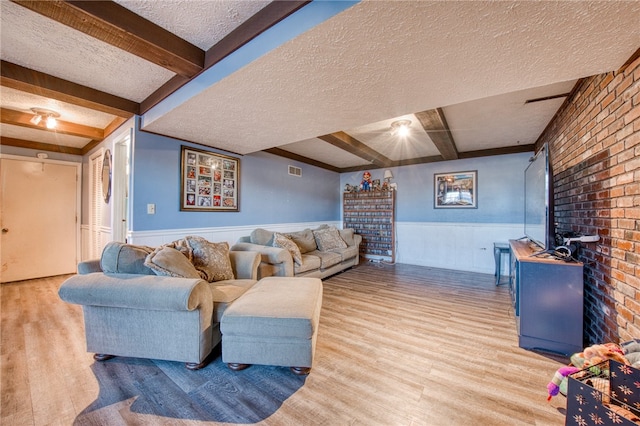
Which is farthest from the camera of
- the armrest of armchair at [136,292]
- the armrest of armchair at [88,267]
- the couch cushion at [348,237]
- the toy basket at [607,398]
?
the couch cushion at [348,237]

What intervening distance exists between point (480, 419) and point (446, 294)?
2201 millimetres

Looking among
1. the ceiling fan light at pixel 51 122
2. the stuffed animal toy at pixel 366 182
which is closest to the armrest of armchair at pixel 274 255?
the ceiling fan light at pixel 51 122

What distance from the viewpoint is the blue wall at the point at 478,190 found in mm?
4293

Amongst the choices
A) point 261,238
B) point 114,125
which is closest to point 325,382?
point 261,238

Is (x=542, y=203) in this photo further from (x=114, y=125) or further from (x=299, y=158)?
(x=114, y=125)

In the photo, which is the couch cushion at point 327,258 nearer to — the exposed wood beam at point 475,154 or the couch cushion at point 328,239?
the couch cushion at point 328,239

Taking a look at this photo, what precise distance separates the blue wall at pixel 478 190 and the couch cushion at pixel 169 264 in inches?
180

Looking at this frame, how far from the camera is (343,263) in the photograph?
4.56m

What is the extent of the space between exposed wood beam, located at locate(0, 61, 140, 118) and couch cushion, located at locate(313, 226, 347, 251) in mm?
3140

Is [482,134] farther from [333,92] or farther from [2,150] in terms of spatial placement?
[2,150]

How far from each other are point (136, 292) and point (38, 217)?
165 inches

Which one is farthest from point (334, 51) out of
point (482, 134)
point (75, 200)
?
point (75, 200)

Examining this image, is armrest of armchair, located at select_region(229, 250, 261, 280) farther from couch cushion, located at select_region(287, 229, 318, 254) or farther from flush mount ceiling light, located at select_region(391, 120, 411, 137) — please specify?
flush mount ceiling light, located at select_region(391, 120, 411, 137)

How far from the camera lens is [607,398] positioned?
0.97 metres
